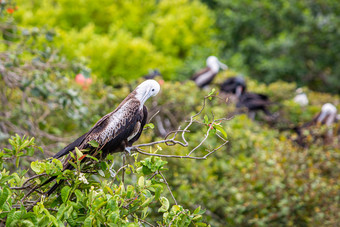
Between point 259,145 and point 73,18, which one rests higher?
point 259,145

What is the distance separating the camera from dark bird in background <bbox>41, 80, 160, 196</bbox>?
1881mm

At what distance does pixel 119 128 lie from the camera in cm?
194

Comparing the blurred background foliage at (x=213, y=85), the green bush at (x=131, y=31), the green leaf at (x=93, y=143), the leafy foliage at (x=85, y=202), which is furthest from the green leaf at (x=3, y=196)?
the green bush at (x=131, y=31)

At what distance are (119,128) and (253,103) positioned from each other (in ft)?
13.2

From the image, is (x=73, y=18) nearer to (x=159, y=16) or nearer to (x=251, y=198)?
(x=159, y=16)

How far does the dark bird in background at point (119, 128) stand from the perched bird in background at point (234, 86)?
13.1 ft

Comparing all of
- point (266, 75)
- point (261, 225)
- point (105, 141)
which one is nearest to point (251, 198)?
point (261, 225)

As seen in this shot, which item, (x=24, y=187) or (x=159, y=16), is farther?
(x=159, y=16)

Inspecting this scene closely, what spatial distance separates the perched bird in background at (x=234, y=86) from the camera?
237 inches

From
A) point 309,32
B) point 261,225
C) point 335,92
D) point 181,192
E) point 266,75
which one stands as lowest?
point 335,92

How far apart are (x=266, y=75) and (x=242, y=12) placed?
160 centimetres

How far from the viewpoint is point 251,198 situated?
347cm

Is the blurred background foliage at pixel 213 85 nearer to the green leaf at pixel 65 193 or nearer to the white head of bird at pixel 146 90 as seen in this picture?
the white head of bird at pixel 146 90

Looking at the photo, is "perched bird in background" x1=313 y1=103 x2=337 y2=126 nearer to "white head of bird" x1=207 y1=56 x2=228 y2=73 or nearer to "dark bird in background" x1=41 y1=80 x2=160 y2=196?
"white head of bird" x1=207 y1=56 x2=228 y2=73
